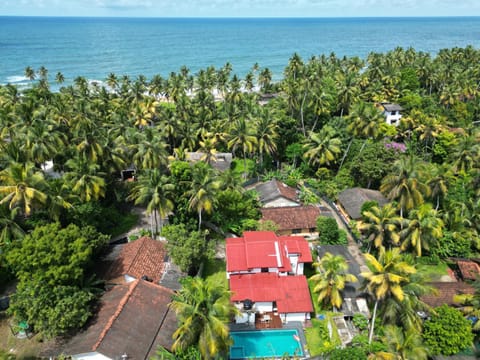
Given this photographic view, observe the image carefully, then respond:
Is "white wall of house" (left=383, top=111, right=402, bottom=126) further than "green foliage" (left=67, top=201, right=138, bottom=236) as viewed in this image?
Yes

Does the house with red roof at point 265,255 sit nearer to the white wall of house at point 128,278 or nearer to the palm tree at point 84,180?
the white wall of house at point 128,278

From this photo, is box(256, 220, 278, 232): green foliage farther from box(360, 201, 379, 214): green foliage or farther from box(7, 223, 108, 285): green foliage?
box(7, 223, 108, 285): green foliage

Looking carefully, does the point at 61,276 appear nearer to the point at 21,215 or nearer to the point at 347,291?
the point at 21,215

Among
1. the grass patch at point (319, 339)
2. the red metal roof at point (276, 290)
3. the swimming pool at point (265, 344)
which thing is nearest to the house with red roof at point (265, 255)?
the red metal roof at point (276, 290)

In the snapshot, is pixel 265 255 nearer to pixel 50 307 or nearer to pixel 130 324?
pixel 130 324

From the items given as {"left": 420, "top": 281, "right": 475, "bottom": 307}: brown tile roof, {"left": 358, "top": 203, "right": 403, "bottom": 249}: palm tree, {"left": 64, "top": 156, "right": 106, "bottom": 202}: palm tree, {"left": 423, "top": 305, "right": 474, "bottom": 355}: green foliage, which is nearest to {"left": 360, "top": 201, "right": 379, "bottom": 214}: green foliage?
{"left": 358, "top": 203, "right": 403, "bottom": 249}: palm tree

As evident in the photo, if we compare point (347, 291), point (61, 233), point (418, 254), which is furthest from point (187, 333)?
point (418, 254)
